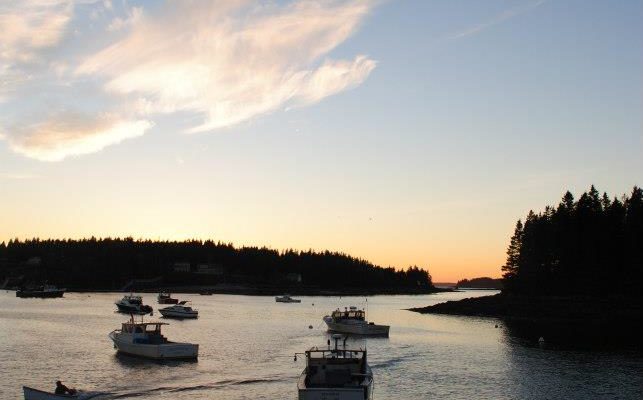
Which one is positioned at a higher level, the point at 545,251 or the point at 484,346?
the point at 545,251

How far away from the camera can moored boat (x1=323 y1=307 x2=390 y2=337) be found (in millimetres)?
89500

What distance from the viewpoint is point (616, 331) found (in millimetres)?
94500

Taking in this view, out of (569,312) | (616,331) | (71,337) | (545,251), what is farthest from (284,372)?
(545,251)

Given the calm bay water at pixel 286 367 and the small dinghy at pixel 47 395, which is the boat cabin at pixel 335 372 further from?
the small dinghy at pixel 47 395

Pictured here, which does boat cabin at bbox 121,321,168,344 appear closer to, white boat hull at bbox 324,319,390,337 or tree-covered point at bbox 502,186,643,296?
white boat hull at bbox 324,319,390,337

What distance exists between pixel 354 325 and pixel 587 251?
60.2 meters

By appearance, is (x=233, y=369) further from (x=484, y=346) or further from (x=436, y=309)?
(x=436, y=309)

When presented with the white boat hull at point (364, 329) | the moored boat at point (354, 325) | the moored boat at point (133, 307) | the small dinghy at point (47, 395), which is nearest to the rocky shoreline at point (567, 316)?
the white boat hull at point (364, 329)

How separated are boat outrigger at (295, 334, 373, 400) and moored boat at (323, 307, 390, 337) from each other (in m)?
46.6

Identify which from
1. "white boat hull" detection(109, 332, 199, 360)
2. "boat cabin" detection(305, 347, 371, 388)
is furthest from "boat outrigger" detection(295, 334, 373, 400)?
"white boat hull" detection(109, 332, 199, 360)

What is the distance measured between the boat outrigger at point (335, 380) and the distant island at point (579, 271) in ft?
240

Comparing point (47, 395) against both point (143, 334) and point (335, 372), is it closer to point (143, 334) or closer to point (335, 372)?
point (335, 372)

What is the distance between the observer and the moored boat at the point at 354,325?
8950 centimetres

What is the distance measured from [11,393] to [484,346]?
53458mm
